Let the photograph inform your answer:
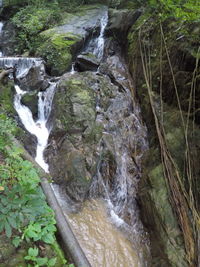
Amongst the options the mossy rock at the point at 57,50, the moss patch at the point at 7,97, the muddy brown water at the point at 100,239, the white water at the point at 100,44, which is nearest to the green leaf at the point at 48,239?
the muddy brown water at the point at 100,239

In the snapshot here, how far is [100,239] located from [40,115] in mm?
4330

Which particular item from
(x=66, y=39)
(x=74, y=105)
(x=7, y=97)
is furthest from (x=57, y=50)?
(x=74, y=105)

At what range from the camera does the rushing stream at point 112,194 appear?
161 inches

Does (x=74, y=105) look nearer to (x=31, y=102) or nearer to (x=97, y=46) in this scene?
(x=31, y=102)

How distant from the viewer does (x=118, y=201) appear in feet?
16.5

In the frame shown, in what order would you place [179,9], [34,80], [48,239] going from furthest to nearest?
[34,80], [179,9], [48,239]

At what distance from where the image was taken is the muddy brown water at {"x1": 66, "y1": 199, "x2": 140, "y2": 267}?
12.9ft

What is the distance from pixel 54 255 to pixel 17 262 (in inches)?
17.5

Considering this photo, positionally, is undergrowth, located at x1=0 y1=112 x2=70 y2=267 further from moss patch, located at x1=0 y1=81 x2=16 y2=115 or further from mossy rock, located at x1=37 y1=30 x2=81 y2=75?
mossy rock, located at x1=37 y1=30 x2=81 y2=75

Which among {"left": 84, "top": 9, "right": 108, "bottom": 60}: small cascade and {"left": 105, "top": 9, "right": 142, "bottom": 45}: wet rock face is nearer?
{"left": 105, "top": 9, "right": 142, "bottom": 45}: wet rock face


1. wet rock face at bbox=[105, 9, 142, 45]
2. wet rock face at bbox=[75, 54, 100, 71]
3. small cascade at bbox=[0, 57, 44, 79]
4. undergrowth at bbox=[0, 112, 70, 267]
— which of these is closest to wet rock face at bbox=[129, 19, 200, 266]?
wet rock face at bbox=[75, 54, 100, 71]

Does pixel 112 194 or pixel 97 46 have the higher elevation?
pixel 97 46

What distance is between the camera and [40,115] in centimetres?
701

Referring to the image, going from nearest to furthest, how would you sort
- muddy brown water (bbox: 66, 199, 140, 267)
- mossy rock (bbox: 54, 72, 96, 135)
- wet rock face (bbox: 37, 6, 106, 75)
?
1. muddy brown water (bbox: 66, 199, 140, 267)
2. mossy rock (bbox: 54, 72, 96, 135)
3. wet rock face (bbox: 37, 6, 106, 75)
